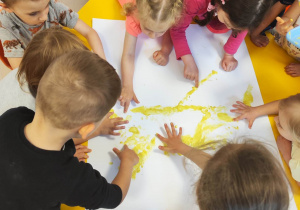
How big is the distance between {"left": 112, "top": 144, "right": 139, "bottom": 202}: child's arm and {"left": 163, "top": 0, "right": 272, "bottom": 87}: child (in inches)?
14.4

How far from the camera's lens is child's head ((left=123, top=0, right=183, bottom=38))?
804 mm

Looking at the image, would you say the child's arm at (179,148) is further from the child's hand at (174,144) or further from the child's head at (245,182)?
the child's head at (245,182)

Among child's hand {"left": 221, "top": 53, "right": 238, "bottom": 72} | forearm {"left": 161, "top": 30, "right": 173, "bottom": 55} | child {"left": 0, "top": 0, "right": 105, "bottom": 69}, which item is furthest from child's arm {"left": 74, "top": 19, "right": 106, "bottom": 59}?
child's hand {"left": 221, "top": 53, "right": 238, "bottom": 72}

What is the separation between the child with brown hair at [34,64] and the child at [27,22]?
0.11 metres

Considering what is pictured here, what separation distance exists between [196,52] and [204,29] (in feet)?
0.42

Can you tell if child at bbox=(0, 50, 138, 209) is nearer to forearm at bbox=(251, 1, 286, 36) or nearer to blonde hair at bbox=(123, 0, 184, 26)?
blonde hair at bbox=(123, 0, 184, 26)

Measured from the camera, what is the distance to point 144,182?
2.66 ft

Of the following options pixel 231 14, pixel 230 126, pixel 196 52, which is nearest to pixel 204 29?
pixel 196 52

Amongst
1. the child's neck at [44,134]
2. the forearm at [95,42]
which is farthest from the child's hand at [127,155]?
the forearm at [95,42]

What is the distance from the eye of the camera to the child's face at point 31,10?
0.75 meters

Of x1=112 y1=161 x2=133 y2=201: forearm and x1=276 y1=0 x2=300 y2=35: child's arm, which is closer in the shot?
x1=112 y1=161 x2=133 y2=201: forearm

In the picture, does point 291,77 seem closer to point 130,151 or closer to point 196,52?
point 196,52

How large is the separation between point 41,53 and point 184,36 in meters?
0.57

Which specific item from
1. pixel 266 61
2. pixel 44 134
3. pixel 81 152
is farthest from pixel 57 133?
pixel 266 61
